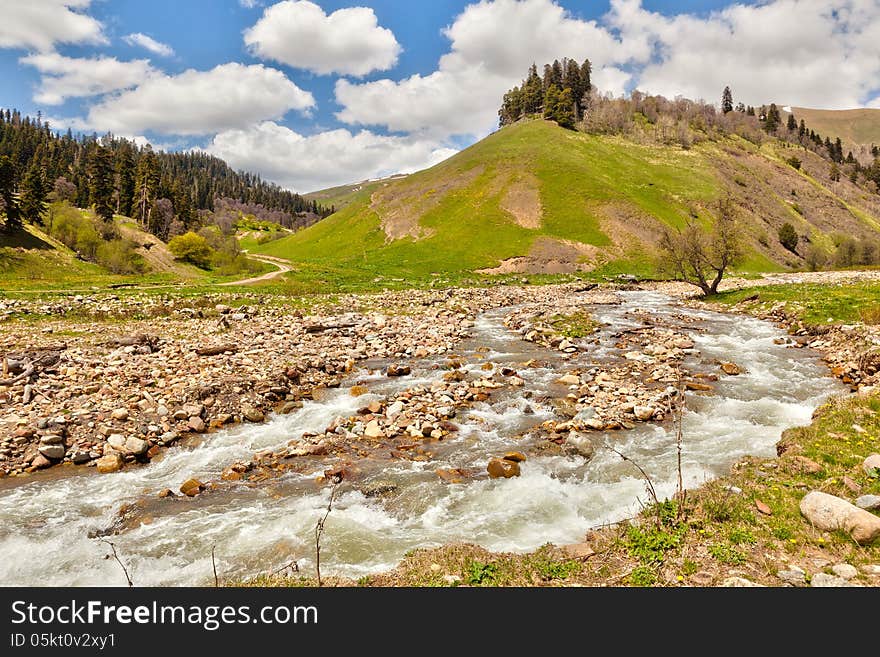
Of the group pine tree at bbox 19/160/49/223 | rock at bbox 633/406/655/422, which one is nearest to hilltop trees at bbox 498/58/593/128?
pine tree at bbox 19/160/49/223

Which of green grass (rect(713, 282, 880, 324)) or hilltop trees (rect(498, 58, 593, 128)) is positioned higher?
hilltop trees (rect(498, 58, 593, 128))

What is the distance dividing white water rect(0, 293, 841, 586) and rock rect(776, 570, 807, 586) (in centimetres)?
311

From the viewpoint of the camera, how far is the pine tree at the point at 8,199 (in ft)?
173

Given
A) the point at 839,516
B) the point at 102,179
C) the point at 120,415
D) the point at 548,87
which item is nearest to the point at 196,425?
the point at 120,415

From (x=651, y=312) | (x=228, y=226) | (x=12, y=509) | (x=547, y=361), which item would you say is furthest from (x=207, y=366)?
(x=228, y=226)

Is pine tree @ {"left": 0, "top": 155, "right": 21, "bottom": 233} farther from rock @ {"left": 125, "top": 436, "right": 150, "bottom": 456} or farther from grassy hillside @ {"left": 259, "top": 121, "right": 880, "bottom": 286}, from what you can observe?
rock @ {"left": 125, "top": 436, "right": 150, "bottom": 456}

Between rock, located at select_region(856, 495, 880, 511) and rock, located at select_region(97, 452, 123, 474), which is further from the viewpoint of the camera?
rock, located at select_region(97, 452, 123, 474)

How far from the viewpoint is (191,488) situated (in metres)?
10.6

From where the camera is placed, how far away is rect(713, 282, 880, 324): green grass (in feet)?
87.6

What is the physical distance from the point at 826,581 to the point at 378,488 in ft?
26.8

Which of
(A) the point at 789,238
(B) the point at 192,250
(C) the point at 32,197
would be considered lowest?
(B) the point at 192,250

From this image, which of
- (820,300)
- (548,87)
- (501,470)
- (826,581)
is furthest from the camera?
(548,87)

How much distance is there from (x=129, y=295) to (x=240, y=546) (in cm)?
3589

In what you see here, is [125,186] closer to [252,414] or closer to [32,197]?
[32,197]
